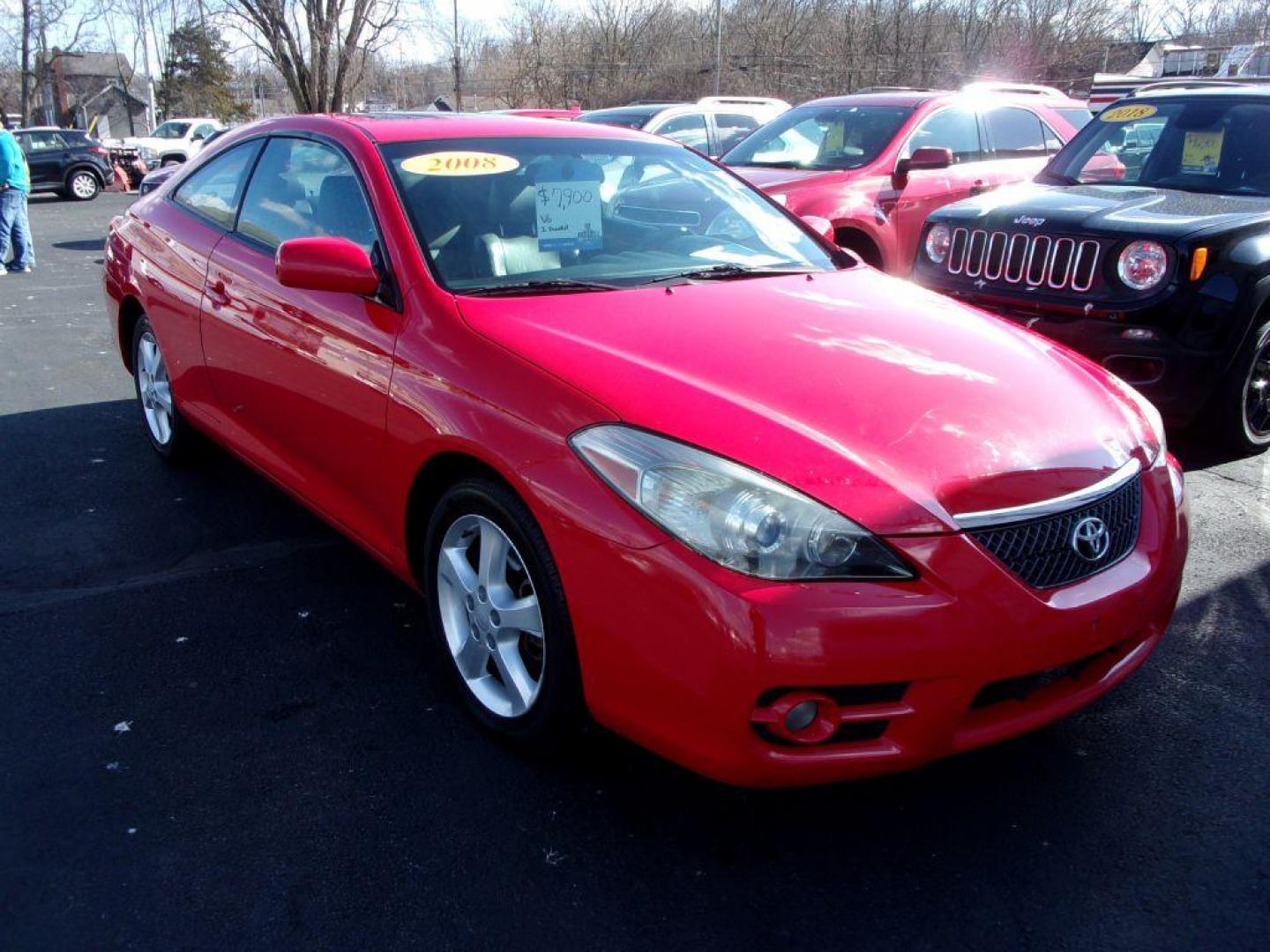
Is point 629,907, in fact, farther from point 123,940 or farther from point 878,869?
point 123,940

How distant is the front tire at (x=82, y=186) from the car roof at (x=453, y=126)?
23141mm

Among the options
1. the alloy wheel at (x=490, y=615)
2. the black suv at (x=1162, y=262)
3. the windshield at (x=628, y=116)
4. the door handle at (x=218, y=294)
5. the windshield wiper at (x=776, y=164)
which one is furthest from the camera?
the windshield at (x=628, y=116)

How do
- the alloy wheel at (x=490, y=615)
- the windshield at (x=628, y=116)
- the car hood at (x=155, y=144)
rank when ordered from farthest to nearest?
the car hood at (x=155, y=144) < the windshield at (x=628, y=116) < the alloy wheel at (x=490, y=615)

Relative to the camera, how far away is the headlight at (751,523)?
2188 millimetres

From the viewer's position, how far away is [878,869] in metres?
2.39

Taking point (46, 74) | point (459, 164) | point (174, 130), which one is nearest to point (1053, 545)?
point (459, 164)

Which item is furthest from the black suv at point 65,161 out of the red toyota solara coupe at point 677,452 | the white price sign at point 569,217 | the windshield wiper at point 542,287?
the windshield wiper at point 542,287

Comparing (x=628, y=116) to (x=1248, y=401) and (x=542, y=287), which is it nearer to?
(x=1248, y=401)

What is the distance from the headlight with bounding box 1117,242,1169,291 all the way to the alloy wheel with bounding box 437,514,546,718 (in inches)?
135

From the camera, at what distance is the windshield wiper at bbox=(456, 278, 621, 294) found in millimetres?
3043

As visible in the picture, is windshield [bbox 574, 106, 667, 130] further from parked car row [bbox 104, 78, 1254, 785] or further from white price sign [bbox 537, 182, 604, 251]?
white price sign [bbox 537, 182, 604, 251]

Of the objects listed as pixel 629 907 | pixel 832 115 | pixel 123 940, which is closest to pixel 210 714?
pixel 123 940

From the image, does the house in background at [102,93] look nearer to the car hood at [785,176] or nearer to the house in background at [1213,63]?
the house in background at [1213,63]

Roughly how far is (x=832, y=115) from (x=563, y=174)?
5552 mm
